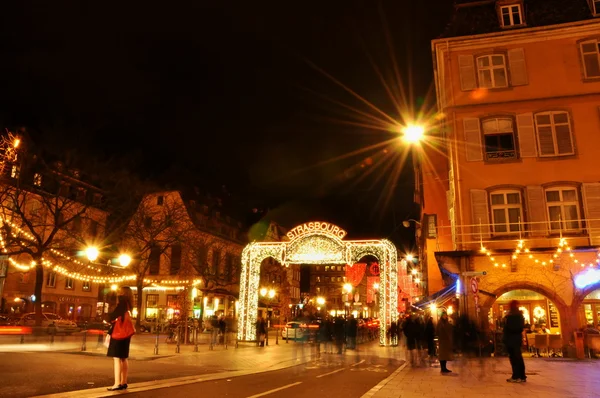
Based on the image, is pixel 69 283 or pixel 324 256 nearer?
pixel 324 256

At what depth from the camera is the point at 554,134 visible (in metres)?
22.5

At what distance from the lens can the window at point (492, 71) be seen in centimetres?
2364

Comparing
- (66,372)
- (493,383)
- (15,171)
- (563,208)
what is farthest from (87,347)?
(563,208)

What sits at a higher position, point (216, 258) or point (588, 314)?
point (216, 258)

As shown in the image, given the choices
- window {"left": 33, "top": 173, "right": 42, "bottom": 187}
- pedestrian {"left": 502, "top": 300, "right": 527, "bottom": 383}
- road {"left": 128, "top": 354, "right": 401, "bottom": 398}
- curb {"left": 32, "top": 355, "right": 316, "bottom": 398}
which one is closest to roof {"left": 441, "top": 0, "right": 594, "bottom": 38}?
pedestrian {"left": 502, "top": 300, "right": 527, "bottom": 383}

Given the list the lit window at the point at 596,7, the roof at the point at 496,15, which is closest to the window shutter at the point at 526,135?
the roof at the point at 496,15

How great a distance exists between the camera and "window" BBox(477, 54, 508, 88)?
77.6ft

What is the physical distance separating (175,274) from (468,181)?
40362mm

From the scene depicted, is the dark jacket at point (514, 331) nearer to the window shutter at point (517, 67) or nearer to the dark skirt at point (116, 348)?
the dark skirt at point (116, 348)

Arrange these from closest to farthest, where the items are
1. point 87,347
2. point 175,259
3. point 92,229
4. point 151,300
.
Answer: point 87,347 → point 92,229 → point 151,300 → point 175,259

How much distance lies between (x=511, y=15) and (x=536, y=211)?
390 inches

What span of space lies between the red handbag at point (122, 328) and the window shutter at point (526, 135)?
1920 centimetres

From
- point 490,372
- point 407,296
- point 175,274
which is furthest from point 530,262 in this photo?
point 175,274

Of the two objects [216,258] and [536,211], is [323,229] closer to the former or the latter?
[536,211]
